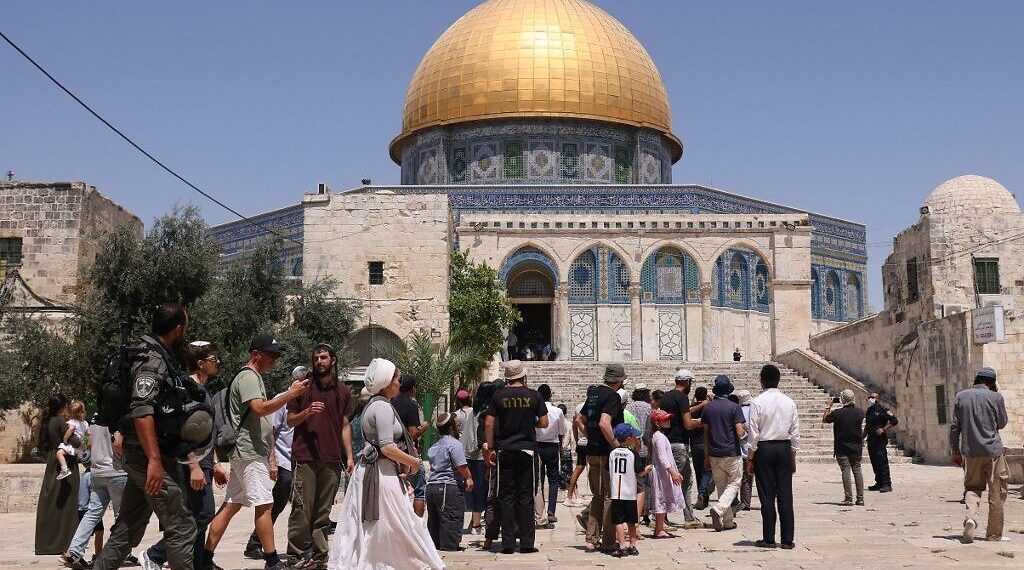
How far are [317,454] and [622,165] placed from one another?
28502mm

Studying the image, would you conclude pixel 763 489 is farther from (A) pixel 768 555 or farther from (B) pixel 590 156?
(B) pixel 590 156

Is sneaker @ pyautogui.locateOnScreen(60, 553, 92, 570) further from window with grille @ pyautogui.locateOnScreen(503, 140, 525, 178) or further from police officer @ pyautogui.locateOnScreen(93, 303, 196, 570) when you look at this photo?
window with grille @ pyautogui.locateOnScreen(503, 140, 525, 178)

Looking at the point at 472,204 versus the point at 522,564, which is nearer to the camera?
the point at 522,564

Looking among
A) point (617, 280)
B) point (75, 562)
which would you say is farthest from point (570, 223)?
point (75, 562)

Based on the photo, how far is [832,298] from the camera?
108 ft

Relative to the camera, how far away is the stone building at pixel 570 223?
17.8 m

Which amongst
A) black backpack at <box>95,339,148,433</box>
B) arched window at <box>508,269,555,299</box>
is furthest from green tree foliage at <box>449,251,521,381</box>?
black backpack at <box>95,339,148,433</box>

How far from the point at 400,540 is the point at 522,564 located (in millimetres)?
1173

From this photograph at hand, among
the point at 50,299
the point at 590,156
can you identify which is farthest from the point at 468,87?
the point at 50,299

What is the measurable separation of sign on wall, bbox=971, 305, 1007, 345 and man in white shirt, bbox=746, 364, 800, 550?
29.6ft

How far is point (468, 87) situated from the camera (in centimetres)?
3384

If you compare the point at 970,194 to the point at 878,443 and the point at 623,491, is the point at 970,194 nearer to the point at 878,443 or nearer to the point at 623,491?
the point at 878,443

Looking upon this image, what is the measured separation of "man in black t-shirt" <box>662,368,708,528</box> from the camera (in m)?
8.32

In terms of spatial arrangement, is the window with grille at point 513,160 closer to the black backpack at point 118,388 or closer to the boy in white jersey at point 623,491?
the boy in white jersey at point 623,491
